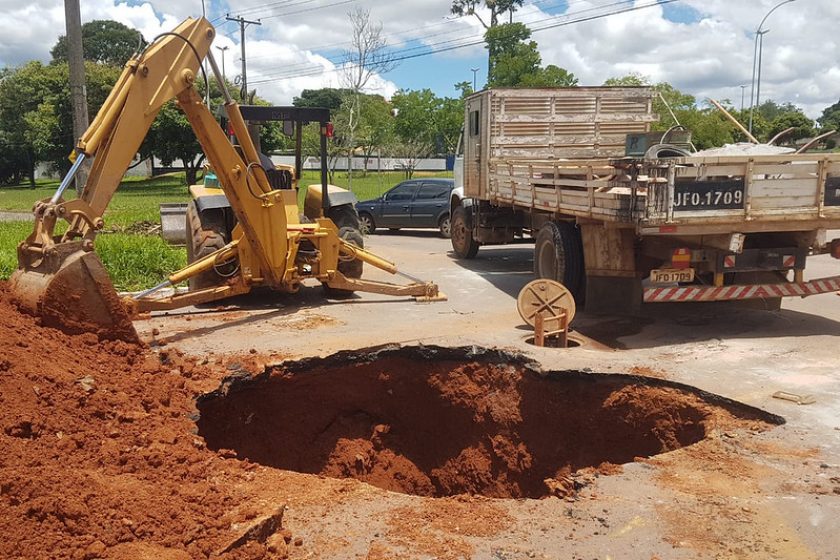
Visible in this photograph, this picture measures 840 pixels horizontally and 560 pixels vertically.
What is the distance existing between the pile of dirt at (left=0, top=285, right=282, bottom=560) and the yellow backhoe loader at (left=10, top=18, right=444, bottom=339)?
279mm

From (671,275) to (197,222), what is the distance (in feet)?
19.7

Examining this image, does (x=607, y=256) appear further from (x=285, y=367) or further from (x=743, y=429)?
(x=285, y=367)

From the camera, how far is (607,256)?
26.9 ft

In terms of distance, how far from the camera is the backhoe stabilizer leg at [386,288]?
9.21m

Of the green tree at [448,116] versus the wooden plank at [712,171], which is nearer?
the wooden plank at [712,171]

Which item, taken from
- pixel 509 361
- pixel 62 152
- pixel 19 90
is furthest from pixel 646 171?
pixel 19 90

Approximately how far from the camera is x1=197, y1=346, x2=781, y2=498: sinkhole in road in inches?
227

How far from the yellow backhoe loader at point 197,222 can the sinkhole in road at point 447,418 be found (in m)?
1.34

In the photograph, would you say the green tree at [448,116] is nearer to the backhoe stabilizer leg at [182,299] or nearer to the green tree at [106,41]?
the backhoe stabilizer leg at [182,299]

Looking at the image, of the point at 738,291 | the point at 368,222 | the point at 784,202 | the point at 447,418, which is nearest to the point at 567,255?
the point at 738,291

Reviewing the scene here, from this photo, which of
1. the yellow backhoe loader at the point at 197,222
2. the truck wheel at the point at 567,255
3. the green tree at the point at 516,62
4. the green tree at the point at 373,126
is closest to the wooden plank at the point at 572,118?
the truck wheel at the point at 567,255

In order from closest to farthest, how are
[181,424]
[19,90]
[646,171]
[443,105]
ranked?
[181,424]
[646,171]
[443,105]
[19,90]

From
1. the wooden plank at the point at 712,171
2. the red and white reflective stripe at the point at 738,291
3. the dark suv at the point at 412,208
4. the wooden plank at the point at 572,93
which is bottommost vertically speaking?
the red and white reflective stripe at the point at 738,291

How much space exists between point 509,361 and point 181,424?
290 centimetres
